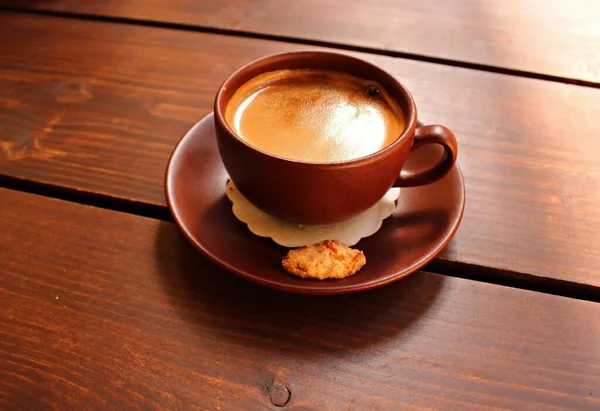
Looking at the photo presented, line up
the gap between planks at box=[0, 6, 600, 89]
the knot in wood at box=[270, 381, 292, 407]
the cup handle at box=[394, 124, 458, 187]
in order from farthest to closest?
the gap between planks at box=[0, 6, 600, 89] → the cup handle at box=[394, 124, 458, 187] → the knot in wood at box=[270, 381, 292, 407]

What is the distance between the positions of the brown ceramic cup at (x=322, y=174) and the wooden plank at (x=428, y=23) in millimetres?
372

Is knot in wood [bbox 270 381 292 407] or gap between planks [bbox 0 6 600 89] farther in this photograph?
gap between planks [bbox 0 6 600 89]

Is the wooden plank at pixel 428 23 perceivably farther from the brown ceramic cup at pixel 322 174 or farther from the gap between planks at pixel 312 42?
the brown ceramic cup at pixel 322 174

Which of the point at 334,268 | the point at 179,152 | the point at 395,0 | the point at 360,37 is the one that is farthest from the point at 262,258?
the point at 395,0

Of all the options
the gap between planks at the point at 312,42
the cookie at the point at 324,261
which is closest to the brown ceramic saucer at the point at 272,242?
the cookie at the point at 324,261

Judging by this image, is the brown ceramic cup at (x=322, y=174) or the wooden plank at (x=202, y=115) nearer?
the brown ceramic cup at (x=322, y=174)

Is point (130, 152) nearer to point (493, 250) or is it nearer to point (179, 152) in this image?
point (179, 152)

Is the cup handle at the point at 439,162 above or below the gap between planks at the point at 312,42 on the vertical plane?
above

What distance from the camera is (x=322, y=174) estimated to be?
1.67 ft

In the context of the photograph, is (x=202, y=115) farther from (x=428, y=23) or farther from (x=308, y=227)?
(x=428, y=23)

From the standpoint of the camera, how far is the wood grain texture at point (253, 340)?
18.5 inches

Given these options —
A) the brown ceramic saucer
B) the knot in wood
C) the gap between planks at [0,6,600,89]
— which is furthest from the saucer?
the gap between planks at [0,6,600,89]

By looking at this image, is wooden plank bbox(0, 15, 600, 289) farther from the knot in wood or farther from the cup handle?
the knot in wood

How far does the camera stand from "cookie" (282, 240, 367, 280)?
519mm
